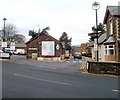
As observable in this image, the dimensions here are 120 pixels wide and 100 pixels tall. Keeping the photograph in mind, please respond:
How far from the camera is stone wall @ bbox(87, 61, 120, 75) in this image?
37.8 feet

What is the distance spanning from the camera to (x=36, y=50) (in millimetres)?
32688

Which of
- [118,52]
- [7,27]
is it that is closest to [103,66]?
[118,52]

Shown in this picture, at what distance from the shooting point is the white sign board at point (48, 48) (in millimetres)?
29500

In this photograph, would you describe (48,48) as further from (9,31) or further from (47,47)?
(9,31)

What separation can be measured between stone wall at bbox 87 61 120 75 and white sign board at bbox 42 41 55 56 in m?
17.1

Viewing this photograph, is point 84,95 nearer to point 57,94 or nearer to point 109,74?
point 57,94

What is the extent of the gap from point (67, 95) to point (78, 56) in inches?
1278

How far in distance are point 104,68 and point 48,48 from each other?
1886 cm

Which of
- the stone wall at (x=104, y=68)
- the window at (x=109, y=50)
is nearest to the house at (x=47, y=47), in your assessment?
the window at (x=109, y=50)

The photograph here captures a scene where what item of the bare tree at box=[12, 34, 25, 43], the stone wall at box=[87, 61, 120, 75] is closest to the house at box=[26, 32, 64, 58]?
the stone wall at box=[87, 61, 120, 75]

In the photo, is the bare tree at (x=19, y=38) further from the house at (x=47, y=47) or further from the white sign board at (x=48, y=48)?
the white sign board at (x=48, y=48)

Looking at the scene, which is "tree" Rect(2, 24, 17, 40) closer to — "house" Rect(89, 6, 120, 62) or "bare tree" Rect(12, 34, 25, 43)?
"bare tree" Rect(12, 34, 25, 43)

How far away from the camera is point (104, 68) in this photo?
12.1 metres

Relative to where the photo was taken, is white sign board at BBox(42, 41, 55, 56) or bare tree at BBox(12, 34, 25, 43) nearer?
white sign board at BBox(42, 41, 55, 56)
